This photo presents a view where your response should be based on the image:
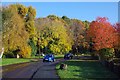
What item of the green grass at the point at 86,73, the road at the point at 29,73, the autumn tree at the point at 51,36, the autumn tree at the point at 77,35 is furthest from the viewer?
the autumn tree at the point at 77,35

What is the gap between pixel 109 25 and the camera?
67938 mm

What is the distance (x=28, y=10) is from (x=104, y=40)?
3975cm

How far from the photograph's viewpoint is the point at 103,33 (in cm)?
6631

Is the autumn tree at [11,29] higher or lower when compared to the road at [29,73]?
higher

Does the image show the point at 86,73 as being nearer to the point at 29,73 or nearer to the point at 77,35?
the point at 29,73

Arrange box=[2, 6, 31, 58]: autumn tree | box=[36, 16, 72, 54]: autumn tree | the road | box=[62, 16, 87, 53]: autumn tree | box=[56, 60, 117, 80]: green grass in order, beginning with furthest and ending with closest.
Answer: box=[62, 16, 87, 53]: autumn tree < box=[36, 16, 72, 54]: autumn tree < box=[2, 6, 31, 58]: autumn tree < box=[56, 60, 117, 80]: green grass < the road

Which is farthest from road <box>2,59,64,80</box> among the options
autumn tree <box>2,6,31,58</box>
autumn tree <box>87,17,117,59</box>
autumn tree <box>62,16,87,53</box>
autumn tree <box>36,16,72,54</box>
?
autumn tree <box>62,16,87,53</box>

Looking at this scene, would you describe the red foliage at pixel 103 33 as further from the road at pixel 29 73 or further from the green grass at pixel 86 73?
the road at pixel 29 73

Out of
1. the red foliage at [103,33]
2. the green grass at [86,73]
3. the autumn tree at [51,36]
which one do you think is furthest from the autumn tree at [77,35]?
the green grass at [86,73]

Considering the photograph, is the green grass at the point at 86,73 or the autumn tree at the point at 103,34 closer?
the green grass at the point at 86,73

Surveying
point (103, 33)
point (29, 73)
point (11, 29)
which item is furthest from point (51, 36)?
point (29, 73)

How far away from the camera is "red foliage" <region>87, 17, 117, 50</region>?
216 feet

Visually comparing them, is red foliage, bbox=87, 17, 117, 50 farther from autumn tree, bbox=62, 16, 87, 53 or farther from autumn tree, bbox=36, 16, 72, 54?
autumn tree, bbox=62, 16, 87, 53

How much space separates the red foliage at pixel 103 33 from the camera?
65688 mm
